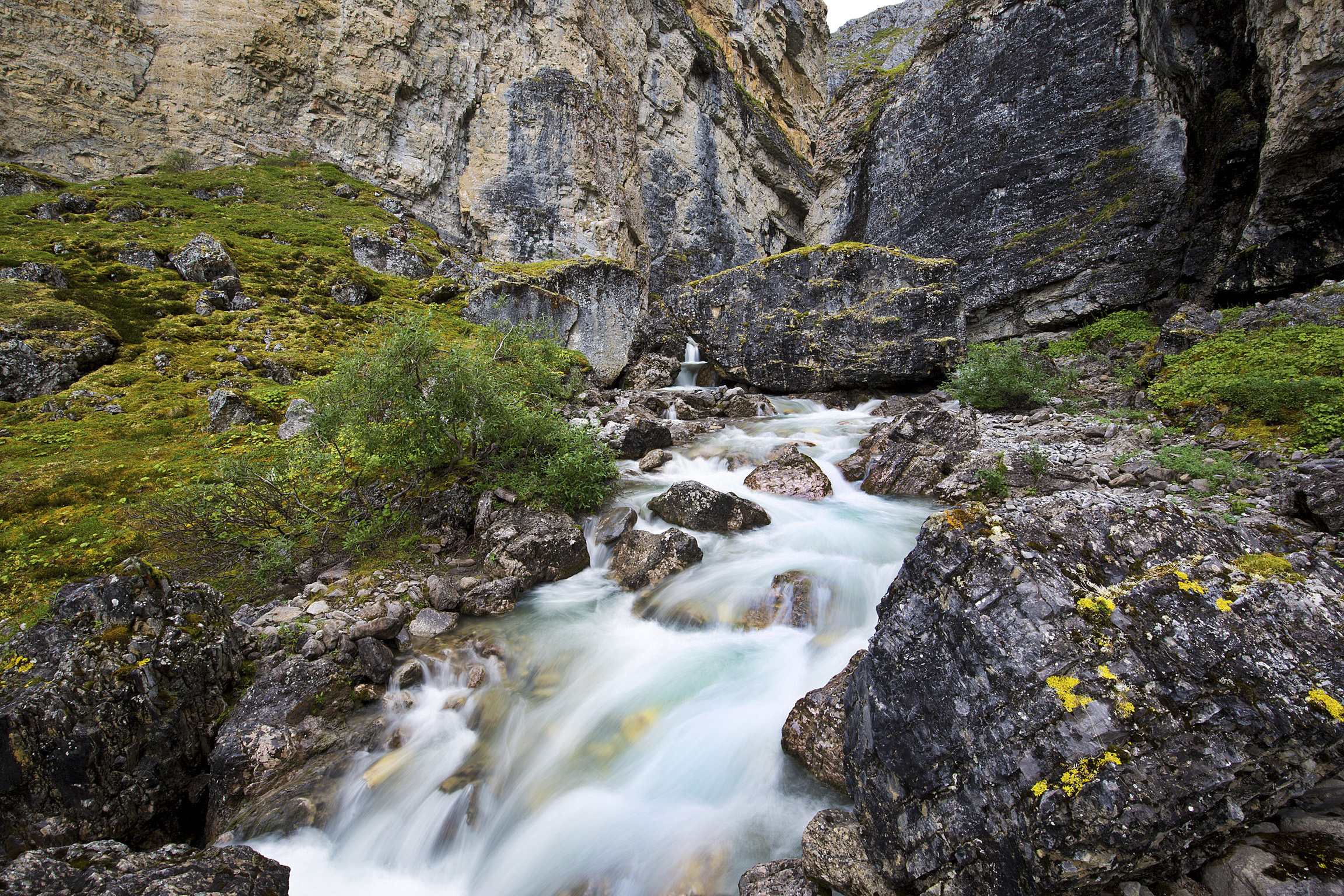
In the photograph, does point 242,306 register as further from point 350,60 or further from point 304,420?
point 350,60

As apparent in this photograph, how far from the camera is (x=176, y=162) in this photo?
84.8ft

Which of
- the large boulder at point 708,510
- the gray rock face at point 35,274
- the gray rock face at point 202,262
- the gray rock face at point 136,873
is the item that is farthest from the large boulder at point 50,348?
the large boulder at point 708,510

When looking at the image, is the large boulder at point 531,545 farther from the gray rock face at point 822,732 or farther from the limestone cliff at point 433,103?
the limestone cliff at point 433,103

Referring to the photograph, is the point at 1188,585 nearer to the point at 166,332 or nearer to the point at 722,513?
the point at 722,513

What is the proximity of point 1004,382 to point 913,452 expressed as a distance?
4815 millimetres

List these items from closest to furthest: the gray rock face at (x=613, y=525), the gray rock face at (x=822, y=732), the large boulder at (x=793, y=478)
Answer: the gray rock face at (x=822, y=732) < the gray rock face at (x=613, y=525) < the large boulder at (x=793, y=478)

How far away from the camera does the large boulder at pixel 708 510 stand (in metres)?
8.50

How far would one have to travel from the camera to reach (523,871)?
385 cm

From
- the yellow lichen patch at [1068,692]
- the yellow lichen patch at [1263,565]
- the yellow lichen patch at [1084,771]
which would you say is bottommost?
the yellow lichen patch at [1084,771]

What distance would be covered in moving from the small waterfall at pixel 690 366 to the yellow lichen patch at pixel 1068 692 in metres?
17.8

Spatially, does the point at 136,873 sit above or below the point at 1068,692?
below

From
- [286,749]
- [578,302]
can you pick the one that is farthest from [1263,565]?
[578,302]

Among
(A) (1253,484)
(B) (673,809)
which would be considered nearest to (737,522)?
(B) (673,809)

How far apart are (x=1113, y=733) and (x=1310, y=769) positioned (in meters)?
0.79
